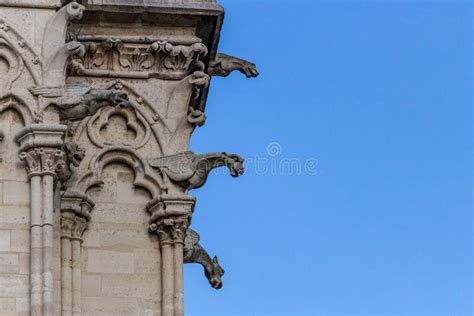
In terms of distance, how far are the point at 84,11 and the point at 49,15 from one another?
7.61ft

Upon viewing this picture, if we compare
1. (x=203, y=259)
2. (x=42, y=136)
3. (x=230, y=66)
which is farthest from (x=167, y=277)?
(x=230, y=66)

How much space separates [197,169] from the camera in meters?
38.7

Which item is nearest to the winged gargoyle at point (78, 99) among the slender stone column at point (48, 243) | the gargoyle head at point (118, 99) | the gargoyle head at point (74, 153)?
the gargoyle head at point (118, 99)

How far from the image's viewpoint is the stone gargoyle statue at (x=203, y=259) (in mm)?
40741

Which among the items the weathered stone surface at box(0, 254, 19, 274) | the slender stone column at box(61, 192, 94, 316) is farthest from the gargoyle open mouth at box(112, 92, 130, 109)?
the weathered stone surface at box(0, 254, 19, 274)

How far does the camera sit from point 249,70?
40969 millimetres

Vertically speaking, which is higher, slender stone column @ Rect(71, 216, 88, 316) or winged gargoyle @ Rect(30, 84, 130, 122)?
winged gargoyle @ Rect(30, 84, 130, 122)

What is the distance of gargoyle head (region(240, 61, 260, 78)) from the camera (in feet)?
134

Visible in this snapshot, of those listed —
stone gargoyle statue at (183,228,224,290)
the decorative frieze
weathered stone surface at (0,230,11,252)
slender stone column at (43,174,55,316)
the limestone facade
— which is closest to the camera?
slender stone column at (43,174,55,316)

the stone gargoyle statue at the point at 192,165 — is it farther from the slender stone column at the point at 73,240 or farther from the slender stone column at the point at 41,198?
the slender stone column at the point at 41,198

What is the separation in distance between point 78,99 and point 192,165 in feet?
10.6

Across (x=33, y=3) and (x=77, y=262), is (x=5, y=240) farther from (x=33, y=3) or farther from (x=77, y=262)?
(x=33, y=3)

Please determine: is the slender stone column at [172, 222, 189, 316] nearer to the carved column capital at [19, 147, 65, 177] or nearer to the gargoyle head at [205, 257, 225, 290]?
the gargoyle head at [205, 257, 225, 290]

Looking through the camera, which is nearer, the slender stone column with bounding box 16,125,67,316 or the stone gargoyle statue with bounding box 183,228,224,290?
the slender stone column with bounding box 16,125,67,316
